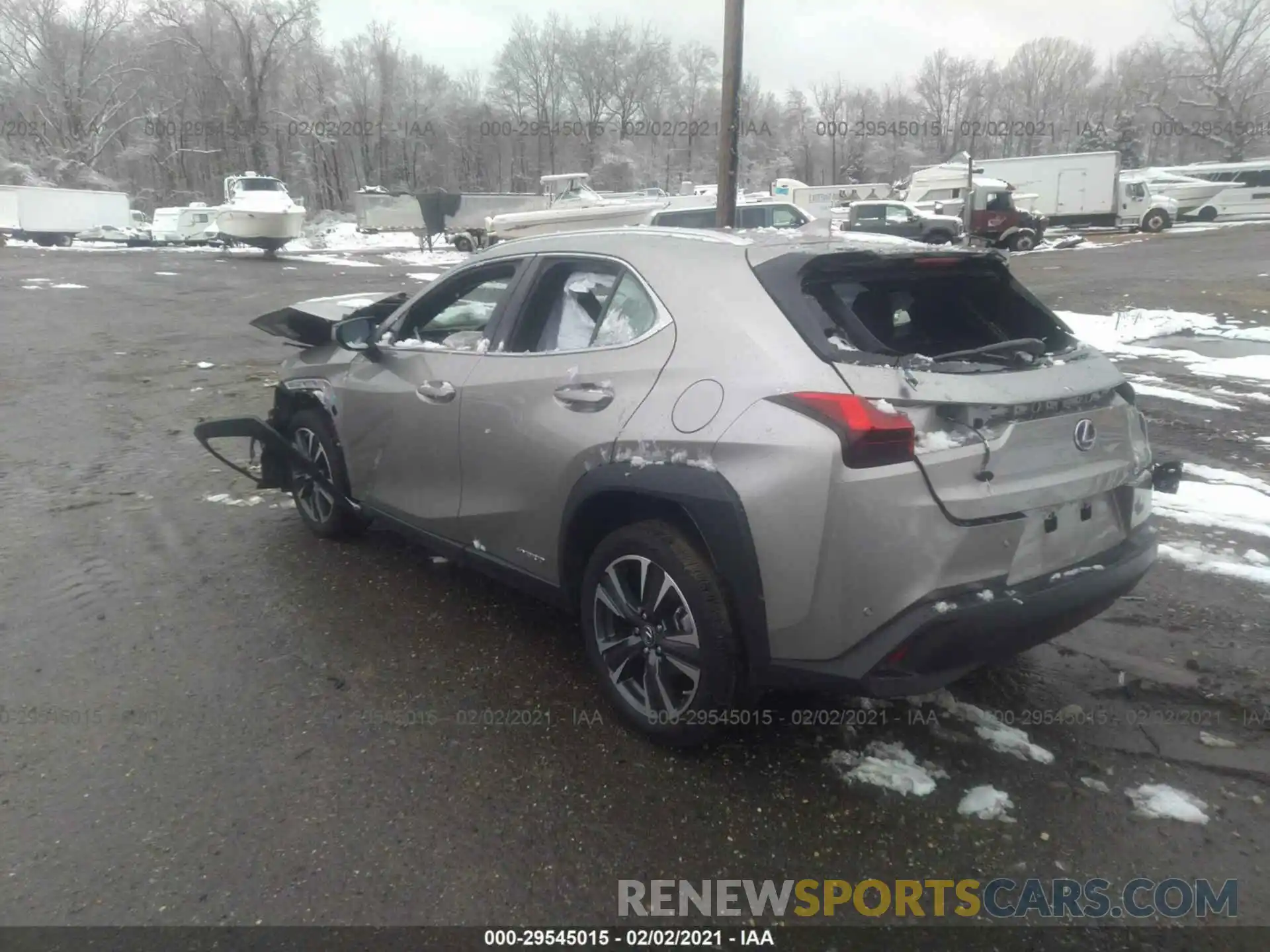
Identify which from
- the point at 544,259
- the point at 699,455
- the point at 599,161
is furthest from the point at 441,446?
the point at 599,161

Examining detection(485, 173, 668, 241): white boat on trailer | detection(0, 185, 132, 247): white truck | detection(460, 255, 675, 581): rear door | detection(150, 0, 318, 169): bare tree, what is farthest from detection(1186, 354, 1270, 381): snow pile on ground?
detection(150, 0, 318, 169): bare tree

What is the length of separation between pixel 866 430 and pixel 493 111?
7579 centimetres

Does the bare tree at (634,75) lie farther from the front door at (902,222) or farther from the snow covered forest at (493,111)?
the front door at (902,222)

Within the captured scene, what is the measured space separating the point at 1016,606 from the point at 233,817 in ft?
8.16

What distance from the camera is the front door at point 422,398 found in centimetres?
380

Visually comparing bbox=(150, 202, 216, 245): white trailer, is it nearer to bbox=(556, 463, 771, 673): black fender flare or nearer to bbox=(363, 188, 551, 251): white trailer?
bbox=(363, 188, 551, 251): white trailer

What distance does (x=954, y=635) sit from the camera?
8.20ft

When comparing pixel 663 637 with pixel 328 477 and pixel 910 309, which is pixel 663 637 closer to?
pixel 910 309

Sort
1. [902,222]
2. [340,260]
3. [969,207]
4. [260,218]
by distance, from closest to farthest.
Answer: [969,207] → [902,222] → [260,218] → [340,260]

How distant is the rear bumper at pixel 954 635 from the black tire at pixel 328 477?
9.16ft

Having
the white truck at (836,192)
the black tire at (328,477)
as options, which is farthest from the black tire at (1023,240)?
the black tire at (328,477)

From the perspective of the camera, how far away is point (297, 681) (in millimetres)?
3537

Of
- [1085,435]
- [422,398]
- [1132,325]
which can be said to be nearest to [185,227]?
[1132,325]

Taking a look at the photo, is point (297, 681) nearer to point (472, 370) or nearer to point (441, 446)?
point (441, 446)
